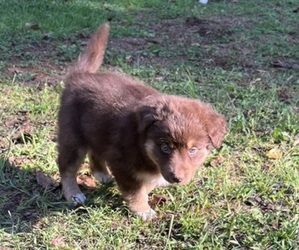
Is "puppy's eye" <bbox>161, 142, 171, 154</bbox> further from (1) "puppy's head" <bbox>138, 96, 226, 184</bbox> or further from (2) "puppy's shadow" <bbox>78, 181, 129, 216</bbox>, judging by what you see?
(2) "puppy's shadow" <bbox>78, 181, 129, 216</bbox>

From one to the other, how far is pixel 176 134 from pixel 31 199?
1178 millimetres

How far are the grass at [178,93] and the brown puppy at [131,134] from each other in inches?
8.9

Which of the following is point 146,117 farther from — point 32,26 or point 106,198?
point 32,26

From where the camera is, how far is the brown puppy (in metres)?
3.58

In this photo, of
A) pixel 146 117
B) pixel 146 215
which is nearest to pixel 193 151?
pixel 146 117

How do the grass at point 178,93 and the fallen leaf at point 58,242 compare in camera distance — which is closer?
the fallen leaf at point 58,242

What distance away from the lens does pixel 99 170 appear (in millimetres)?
4410

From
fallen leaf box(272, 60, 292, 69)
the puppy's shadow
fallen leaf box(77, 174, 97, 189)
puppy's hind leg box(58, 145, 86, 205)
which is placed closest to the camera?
the puppy's shadow

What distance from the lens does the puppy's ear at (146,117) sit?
141 inches

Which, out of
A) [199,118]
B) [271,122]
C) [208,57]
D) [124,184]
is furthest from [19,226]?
[208,57]

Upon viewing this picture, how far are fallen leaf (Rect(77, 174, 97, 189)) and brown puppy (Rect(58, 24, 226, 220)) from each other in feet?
0.28

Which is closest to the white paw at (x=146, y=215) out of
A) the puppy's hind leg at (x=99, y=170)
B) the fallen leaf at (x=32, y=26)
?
the puppy's hind leg at (x=99, y=170)

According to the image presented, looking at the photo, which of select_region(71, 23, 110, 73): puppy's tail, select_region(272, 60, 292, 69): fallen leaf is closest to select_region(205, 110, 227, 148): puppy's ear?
select_region(71, 23, 110, 73): puppy's tail

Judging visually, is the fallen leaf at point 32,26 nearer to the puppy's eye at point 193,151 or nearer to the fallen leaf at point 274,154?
the fallen leaf at point 274,154
